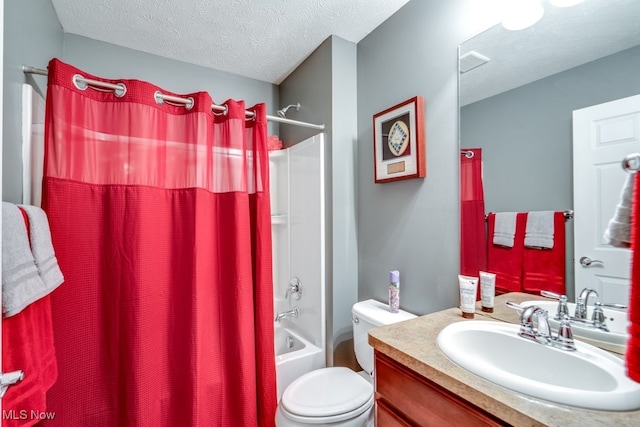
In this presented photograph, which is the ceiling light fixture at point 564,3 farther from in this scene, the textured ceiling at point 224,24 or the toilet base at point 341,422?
the toilet base at point 341,422

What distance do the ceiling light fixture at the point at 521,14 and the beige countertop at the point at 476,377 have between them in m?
1.05

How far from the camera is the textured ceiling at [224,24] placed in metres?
1.51

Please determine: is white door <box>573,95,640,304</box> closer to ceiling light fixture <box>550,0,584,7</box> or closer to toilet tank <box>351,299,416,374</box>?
ceiling light fixture <box>550,0,584,7</box>

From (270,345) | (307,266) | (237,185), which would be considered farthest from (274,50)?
(270,345)

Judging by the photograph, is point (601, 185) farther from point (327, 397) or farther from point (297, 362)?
point (297, 362)

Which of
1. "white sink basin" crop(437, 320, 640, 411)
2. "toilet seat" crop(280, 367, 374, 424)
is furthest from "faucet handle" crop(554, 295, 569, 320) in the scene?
"toilet seat" crop(280, 367, 374, 424)

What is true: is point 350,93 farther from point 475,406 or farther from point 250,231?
point 475,406

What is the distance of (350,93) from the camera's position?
6.11 feet

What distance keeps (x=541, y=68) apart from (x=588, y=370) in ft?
3.31

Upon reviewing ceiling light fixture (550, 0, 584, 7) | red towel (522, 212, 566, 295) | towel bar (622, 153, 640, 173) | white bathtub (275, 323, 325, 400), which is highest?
ceiling light fixture (550, 0, 584, 7)

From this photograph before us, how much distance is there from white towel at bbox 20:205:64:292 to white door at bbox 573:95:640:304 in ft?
5.78

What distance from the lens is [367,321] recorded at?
1494mm

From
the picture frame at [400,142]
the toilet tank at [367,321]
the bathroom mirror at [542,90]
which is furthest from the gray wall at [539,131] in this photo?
the toilet tank at [367,321]

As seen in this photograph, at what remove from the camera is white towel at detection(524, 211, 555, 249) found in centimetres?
102
